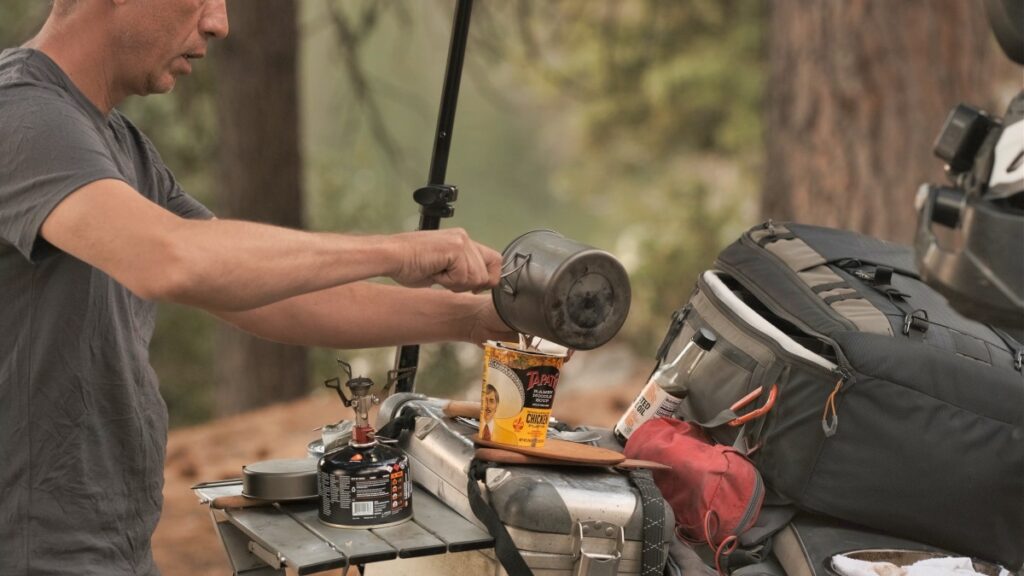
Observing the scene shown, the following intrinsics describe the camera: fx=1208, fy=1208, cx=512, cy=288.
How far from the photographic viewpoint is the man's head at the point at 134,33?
2270 millimetres

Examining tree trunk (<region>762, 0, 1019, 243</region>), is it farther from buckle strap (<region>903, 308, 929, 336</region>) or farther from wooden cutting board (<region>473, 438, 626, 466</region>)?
wooden cutting board (<region>473, 438, 626, 466</region>)

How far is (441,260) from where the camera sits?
2.22 metres

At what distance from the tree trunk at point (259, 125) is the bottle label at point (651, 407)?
4.98 meters

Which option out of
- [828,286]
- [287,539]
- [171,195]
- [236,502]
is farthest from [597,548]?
[171,195]

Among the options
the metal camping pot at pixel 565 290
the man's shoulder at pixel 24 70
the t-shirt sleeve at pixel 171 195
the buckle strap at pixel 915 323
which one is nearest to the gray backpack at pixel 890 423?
the buckle strap at pixel 915 323

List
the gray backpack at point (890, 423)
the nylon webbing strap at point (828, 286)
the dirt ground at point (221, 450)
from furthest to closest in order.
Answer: the dirt ground at point (221, 450) → the nylon webbing strap at point (828, 286) → the gray backpack at point (890, 423)

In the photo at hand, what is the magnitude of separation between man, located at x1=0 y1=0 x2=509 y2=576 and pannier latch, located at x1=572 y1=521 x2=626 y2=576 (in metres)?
0.50

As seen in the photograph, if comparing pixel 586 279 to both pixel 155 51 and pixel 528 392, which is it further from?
pixel 155 51

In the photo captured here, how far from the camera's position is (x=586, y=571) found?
220 cm

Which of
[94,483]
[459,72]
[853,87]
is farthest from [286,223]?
[94,483]

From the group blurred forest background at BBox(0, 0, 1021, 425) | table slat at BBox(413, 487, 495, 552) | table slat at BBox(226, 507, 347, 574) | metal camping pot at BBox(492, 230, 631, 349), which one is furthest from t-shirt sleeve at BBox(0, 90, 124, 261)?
blurred forest background at BBox(0, 0, 1021, 425)

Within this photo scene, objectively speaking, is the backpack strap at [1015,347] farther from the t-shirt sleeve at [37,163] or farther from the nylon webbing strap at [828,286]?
the t-shirt sleeve at [37,163]

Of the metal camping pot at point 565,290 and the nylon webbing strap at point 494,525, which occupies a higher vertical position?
the metal camping pot at point 565,290

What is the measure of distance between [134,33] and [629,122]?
33.7 feet
